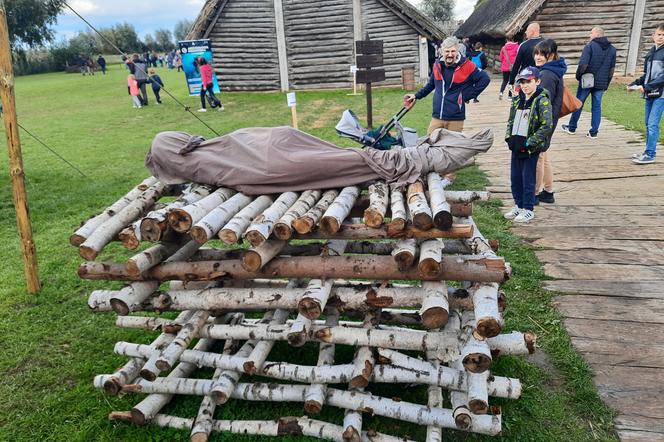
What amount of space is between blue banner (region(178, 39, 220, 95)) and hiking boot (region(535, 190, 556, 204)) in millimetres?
15811

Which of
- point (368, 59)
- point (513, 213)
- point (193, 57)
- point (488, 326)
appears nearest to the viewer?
point (488, 326)

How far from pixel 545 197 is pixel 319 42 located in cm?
1691

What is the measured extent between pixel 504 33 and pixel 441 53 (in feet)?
43.9

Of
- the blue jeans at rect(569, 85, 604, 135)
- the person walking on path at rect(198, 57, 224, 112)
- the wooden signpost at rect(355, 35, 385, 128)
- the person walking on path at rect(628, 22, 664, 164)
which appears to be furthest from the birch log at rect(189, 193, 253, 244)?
the person walking on path at rect(198, 57, 224, 112)

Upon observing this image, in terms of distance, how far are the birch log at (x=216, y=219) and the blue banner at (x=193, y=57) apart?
17456 mm

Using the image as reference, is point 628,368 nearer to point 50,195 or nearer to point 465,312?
point 465,312

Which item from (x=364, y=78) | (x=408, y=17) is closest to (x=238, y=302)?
(x=364, y=78)

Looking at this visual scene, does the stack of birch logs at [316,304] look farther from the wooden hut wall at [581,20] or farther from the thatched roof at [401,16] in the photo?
the wooden hut wall at [581,20]

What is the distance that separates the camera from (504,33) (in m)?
18.4

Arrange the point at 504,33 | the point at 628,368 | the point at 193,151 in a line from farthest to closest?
the point at 504,33
the point at 193,151
the point at 628,368

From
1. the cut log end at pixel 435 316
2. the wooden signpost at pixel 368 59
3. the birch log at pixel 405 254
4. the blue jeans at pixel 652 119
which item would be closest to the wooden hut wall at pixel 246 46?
the wooden signpost at pixel 368 59

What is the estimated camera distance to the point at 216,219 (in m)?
3.25

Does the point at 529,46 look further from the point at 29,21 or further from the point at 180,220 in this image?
the point at 29,21

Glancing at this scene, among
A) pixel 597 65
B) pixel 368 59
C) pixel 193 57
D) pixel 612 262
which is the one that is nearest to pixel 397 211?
pixel 612 262
